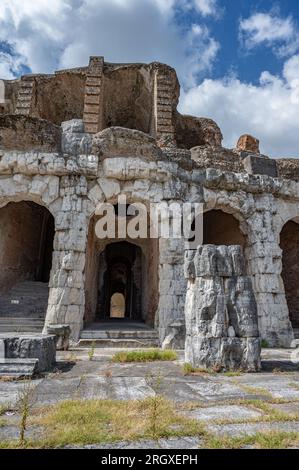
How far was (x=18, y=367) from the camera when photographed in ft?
14.1

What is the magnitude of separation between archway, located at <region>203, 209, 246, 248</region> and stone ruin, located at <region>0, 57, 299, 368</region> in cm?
7

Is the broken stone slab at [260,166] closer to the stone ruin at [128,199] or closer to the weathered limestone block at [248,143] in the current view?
the stone ruin at [128,199]

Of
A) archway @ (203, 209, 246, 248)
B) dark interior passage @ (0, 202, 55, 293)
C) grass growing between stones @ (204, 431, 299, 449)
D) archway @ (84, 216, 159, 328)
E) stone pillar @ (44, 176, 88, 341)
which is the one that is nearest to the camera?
grass growing between stones @ (204, 431, 299, 449)

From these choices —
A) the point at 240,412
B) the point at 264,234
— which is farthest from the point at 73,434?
the point at 264,234

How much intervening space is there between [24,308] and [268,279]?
751 cm

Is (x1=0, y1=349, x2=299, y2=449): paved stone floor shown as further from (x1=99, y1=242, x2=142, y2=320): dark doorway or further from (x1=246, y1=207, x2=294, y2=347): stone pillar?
(x1=99, y1=242, x2=142, y2=320): dark doorway

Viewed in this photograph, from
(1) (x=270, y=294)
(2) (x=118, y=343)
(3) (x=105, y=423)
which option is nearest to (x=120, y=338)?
(2) (x=118, y=343)

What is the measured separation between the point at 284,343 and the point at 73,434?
8.04 meters

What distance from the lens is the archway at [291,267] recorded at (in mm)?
11734

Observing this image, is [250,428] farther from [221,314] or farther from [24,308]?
[24,308]

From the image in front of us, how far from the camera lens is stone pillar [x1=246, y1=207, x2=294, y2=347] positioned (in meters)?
9.01

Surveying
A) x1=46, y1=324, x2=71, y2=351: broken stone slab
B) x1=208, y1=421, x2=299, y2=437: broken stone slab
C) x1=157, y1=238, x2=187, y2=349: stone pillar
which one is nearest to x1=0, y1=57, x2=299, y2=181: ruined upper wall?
x1=157, y1=238, x2=187, y2=349: stone pillar

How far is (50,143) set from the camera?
891 cm

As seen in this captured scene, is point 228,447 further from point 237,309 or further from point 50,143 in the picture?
point 50,143
